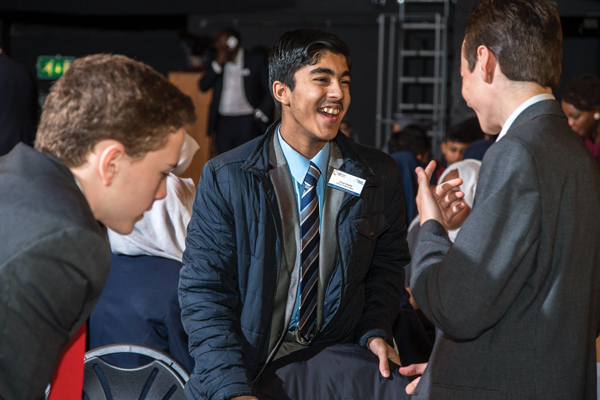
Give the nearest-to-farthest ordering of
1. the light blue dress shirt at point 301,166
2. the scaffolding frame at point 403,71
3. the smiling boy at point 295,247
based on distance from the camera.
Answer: the smiling boy at point 295,247 < the light blue dress shirt at point 301,166 < the scaffolding frame at point 403,71

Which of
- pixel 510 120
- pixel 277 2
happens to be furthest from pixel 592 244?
pixel 277 2

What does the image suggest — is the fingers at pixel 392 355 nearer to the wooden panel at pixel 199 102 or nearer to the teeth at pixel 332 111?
the teeth at pixel 332 111

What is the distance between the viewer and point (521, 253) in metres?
1.08

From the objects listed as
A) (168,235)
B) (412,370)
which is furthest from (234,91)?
(412,370)

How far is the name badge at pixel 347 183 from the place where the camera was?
1839 millimetres

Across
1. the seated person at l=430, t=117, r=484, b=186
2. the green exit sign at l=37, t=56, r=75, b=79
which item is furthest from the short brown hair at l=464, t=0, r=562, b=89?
the green exit sign at l=37, t=56, r=75, b=79

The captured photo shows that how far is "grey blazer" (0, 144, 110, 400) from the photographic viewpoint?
89 cm

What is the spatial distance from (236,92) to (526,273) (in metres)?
5.35

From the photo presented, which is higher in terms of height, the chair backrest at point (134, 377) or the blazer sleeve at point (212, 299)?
the blazer sleeve at point (212, 299)

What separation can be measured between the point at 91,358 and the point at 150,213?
0.66 metres

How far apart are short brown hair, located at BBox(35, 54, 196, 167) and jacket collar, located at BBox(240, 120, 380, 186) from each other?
0.67 meters

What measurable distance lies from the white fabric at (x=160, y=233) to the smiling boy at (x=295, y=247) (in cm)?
45

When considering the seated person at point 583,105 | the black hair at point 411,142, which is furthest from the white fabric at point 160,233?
the seated person at point 583,105

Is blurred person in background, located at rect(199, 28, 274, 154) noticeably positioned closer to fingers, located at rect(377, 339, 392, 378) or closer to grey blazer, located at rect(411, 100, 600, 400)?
fingers, located at rect(377, 339, 392, 378)
